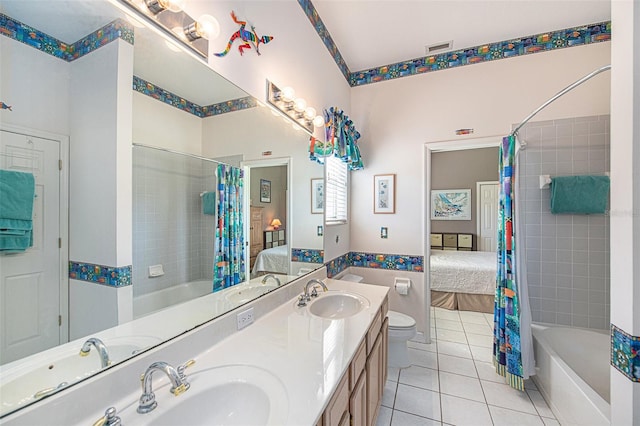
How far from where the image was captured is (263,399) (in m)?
0.81

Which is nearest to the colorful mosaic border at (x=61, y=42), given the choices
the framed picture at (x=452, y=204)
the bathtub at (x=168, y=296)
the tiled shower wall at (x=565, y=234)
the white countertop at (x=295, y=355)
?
the bathtub at (x=168, y=296)

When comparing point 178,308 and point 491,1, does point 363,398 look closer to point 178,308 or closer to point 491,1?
point 178,308

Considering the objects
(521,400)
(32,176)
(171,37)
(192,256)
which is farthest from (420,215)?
(32,176)

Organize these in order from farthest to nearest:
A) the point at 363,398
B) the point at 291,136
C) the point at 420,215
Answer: the point at 420,215
the point at 291,136
the point at 363,398

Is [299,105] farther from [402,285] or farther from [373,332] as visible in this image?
[402,285]

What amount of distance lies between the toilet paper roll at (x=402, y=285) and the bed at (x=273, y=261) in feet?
5.04

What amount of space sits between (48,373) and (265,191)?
1.15 metres

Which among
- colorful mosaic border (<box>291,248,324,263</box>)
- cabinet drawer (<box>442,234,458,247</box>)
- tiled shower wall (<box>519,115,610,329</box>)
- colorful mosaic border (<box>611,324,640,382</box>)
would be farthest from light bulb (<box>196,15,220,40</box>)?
cabinet drawer (<box>442,234,458,247</box>)

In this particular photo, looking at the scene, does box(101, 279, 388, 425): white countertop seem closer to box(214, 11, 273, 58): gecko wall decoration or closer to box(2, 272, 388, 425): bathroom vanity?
box(2, 272, 388, 425): bathroom vanity

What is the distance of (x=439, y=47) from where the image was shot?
260 cm

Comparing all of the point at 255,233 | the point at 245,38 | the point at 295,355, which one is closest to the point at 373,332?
the point at 295,355

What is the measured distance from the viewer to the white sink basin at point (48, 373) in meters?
0.59

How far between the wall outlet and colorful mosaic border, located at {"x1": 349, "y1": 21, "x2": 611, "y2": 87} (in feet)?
9.32

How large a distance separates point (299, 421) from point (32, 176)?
92 centimetres
